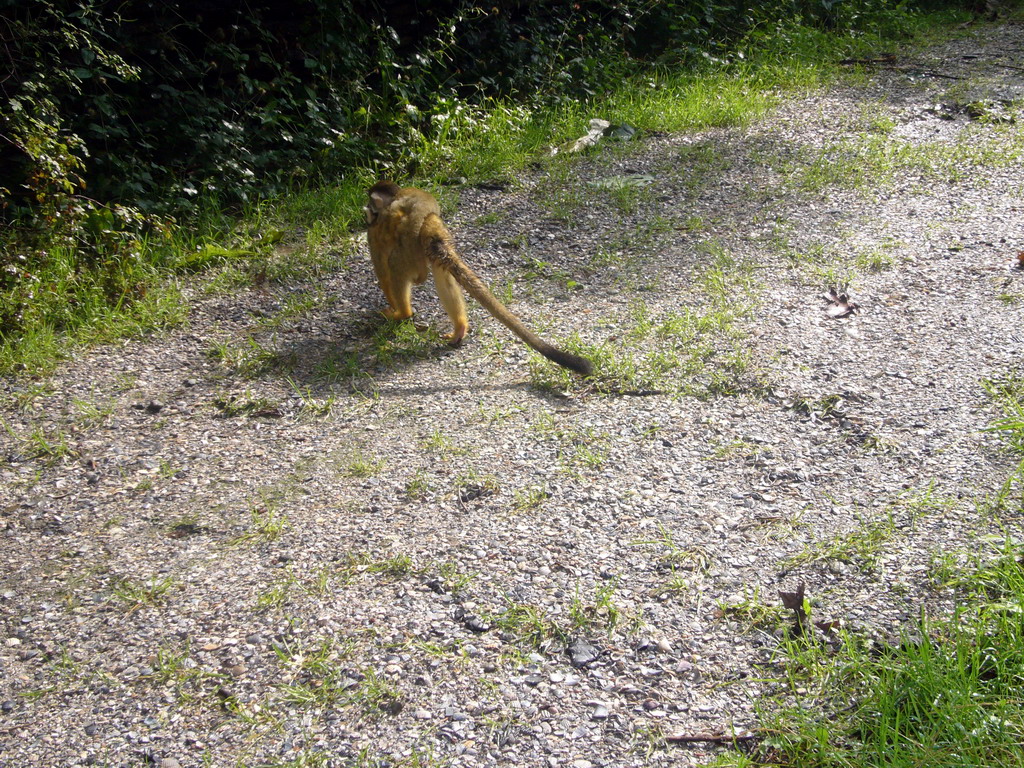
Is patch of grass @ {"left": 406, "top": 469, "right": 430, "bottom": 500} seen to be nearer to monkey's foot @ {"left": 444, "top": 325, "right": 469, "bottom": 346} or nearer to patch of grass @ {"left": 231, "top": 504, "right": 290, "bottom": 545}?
patch of grass @ {"left": 231, "top": 504, "right": 290, "bottom": 545}

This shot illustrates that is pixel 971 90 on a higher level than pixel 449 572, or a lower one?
higher

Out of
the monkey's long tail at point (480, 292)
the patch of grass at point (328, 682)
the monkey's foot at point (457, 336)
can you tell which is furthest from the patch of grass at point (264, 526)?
the monkey's foot at point (457, 336)

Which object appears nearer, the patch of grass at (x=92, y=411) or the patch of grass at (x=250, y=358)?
the patch of grass at (x=92, y=411)

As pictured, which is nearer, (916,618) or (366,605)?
(916,618)

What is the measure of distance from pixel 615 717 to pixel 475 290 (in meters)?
2.70

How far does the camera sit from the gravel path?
9.83ft

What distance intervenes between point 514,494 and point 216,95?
16.8 feet

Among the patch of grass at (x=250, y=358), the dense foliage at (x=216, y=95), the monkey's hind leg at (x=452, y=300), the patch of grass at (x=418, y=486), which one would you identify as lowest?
the patch of grass at (x=418, y=486)

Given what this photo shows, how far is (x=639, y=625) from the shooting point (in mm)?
3230

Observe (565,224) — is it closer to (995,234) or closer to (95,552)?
(995,234)

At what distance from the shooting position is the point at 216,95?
7320 mm

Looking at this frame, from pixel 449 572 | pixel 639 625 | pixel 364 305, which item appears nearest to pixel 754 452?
pixel 639 625

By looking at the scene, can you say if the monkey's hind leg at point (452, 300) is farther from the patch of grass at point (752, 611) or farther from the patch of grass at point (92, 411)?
the patch of grass at point (752, 611)

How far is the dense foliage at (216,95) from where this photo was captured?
5895mm
